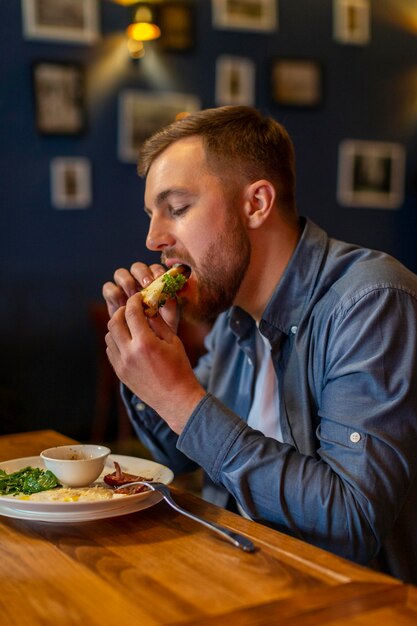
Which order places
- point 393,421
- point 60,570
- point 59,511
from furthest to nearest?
point 393,421, point 59,511, point 60,570

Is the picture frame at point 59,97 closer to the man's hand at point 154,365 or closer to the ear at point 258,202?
the ear at point 258,202

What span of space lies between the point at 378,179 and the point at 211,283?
4.71 metres

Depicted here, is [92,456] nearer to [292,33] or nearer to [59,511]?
[59,511]

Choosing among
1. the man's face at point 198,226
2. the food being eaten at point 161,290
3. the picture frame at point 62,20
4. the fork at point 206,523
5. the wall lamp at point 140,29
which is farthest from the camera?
the wall lamp at point 140,29

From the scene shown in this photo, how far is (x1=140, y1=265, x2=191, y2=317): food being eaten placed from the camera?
1697 millimetres

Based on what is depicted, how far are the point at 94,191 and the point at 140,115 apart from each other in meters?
0.59

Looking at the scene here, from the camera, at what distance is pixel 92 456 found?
151cm

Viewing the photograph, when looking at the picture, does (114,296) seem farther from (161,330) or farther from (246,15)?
(246,15)

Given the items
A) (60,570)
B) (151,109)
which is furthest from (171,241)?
(151,109)

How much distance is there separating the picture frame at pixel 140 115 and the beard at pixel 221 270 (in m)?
3.58

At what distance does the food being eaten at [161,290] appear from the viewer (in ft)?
5.57

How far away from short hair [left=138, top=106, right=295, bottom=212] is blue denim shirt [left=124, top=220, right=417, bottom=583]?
232 millimetres

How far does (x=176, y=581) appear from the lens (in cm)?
107

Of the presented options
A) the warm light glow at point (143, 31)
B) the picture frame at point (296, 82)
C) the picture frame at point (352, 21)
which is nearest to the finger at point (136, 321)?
the warm light glow at point (143, 31)
